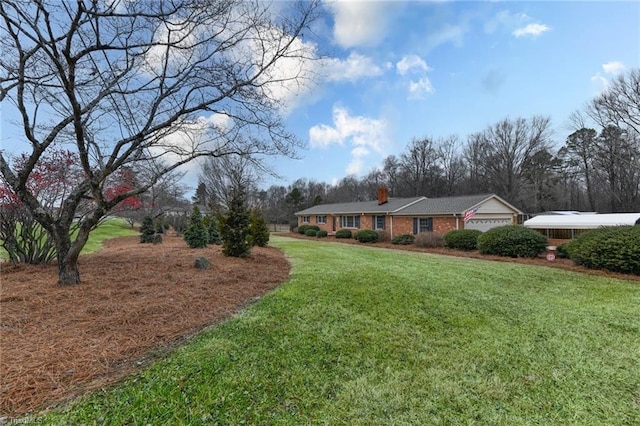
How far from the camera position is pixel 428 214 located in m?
18.5

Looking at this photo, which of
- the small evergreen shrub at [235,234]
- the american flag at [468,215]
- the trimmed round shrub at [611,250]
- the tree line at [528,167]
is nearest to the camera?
the trimmed round shrub at [611,250]

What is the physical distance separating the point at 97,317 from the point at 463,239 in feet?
47.3

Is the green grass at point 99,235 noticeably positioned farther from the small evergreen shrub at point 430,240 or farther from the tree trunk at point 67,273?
the small evergreen shrub at point 430,240

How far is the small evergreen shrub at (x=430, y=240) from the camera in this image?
15812 millimetres

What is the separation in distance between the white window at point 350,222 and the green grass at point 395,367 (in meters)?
18.5

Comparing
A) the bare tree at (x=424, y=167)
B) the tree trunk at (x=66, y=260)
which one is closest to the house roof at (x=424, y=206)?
the bare tree at (x=424, y=167)

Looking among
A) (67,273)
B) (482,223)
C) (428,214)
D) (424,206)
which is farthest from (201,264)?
(482,223)

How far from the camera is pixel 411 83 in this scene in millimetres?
11289

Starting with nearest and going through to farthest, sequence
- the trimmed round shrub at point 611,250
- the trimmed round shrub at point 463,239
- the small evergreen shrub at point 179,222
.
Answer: the trimmed round shrub at point 611,250, the trimmed round shrub at point 463,239, the small evergreen shrub at point 179,222

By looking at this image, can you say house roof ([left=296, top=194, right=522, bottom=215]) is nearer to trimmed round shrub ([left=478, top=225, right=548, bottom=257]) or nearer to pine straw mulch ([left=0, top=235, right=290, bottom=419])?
trimmed round shrub ([left=478, top=225, right=548, bottom=257])

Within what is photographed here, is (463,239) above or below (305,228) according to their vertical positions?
below

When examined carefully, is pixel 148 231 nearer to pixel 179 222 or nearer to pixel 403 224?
pixel 179 222

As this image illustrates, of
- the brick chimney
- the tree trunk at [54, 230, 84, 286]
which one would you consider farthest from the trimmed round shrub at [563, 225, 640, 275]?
the brick chimney

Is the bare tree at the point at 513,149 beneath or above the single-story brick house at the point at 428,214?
above
